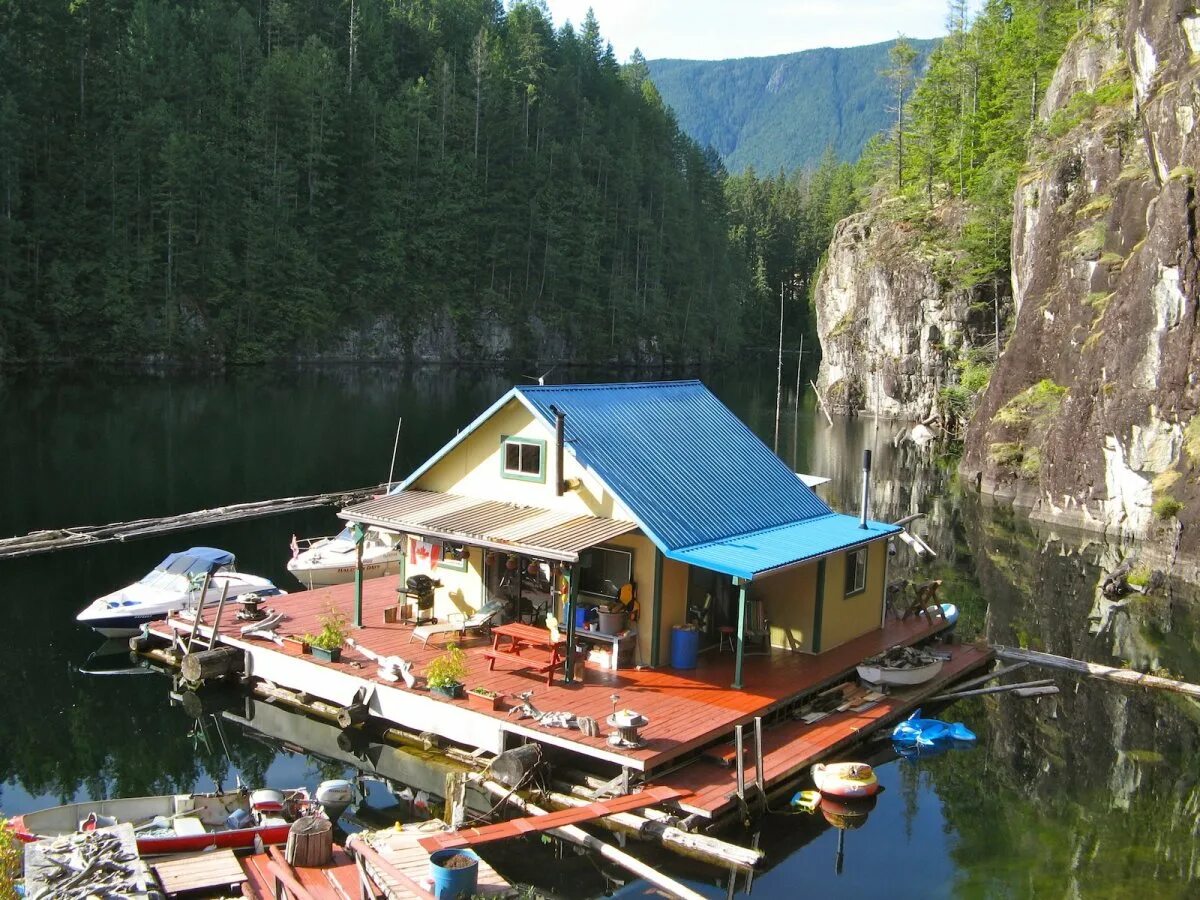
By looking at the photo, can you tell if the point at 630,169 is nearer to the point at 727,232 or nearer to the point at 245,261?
the point at 727,232

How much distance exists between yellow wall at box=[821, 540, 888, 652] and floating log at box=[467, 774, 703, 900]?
799cm

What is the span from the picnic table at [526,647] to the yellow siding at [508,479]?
244 centimetres

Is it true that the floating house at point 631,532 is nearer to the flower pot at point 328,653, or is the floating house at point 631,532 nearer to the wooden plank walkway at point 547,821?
the flower pot at point 328,653

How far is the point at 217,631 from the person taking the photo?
74.0 ft

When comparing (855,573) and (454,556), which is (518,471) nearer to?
(454,556)

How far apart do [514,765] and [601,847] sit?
2.25 m

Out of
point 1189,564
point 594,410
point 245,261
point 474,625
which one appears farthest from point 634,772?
point 245,261

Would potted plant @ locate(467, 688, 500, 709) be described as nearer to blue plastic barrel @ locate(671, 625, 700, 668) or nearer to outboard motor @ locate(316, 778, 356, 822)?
outboard motor @ locate(316, 778, 356, 822)

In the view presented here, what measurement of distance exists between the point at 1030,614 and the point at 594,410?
1410 centimetres

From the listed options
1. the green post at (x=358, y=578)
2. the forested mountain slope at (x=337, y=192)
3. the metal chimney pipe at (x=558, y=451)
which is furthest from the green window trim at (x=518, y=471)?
the forested mountain slope at (x=337, y=192)

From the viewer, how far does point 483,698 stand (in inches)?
727

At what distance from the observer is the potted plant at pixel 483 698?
18.3 meters

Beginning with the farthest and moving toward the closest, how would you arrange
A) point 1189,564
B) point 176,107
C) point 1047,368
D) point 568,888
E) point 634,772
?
point 176,107 → point 1047,368 → point 1189,564 → point 634,772 → point 568,888

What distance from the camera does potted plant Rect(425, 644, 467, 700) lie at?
1875cm
